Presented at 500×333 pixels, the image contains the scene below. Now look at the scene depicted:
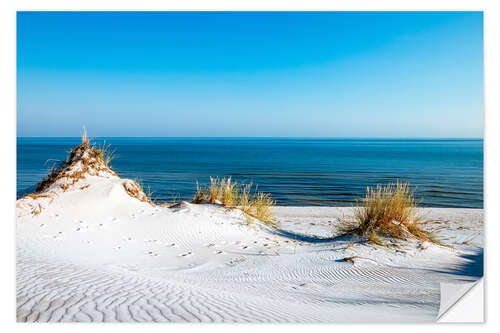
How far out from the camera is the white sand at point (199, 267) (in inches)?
111

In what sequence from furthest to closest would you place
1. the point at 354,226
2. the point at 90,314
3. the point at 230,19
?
the point at 354,226
the point at 230,19
the point at 90,314

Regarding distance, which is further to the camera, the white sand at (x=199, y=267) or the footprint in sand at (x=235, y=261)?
the footprint in sand at (x=235, y=261)

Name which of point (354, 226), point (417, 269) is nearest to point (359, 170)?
point (354, 226)

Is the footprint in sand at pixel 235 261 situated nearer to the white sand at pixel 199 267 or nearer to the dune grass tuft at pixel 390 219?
the white sand at pixel 199 267

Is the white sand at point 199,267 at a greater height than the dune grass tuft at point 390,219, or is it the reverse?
the dune grass tuft at point 390,219

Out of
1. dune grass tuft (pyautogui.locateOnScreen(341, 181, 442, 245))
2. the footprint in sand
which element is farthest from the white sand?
dune grass tuft (pyautogui.locateOnScreen(341, 181, 442, 245))

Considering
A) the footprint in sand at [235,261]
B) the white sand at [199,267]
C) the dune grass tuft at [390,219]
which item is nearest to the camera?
the white sand at [199,267]

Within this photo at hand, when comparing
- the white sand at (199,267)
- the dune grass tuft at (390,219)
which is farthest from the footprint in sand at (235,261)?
the dune grass tuft at (390,219)

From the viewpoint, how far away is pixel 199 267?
4004 mm

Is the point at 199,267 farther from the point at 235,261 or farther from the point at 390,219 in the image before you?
the point at 390,219

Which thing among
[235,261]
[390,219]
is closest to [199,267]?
[235,261]
